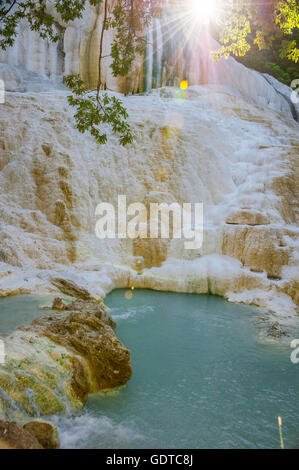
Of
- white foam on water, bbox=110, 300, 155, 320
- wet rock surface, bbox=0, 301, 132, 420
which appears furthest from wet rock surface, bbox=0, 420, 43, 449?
white foam on water, bbox=110, 300, 155, 320

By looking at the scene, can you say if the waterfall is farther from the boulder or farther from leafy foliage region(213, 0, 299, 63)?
leafy foliage region(213, 0, 299, 63)

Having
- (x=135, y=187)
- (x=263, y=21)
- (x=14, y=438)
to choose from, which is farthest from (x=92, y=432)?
(x=135, y=187)

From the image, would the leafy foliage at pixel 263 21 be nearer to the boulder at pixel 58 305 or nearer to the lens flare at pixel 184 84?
the boulder at pixel 58 305

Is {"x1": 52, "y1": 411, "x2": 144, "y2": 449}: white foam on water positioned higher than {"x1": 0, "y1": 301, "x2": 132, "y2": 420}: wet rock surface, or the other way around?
{"x1": 0, "y1": 301, "x2": 132, "y2": 420}: wet rock surface

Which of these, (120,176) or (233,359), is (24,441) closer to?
(233,359)

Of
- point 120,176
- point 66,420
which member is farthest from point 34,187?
point 66,420

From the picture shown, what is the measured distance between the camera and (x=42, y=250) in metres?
10.9

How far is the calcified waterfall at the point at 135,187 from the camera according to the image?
11.1 m

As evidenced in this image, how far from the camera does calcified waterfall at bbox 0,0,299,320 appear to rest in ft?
36.6

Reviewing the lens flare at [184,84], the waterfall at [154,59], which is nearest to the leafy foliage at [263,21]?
the waterfall at [154,59]

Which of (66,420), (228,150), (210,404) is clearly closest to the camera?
(66,420)

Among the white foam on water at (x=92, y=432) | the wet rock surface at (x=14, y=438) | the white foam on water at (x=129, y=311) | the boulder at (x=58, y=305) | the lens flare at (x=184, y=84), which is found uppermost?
the lens flare at (x=184, y=84)

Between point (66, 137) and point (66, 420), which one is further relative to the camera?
point (66, 137)

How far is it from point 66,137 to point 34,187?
273 centimetres
